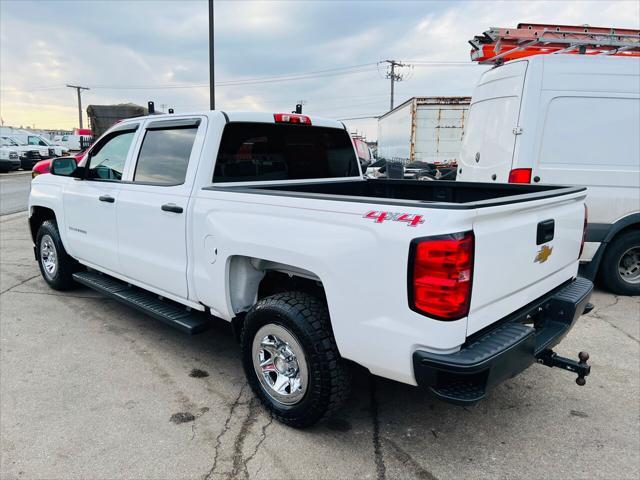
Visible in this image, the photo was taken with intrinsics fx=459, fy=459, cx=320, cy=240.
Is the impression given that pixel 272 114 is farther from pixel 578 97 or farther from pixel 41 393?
pixel 578 97

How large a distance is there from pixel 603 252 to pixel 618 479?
146 inches

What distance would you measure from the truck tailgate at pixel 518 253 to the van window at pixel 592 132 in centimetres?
246

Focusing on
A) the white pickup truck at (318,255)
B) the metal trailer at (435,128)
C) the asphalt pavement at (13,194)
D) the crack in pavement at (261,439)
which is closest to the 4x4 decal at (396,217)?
the white pickup truck at (318,255)

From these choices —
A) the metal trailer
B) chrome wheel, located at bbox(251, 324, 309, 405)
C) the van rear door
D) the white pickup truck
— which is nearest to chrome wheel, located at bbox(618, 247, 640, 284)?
the van rear door

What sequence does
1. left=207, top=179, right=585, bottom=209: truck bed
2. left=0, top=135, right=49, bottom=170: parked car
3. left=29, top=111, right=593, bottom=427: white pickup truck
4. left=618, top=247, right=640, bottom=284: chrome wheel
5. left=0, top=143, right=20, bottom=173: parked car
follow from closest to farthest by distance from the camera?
left=29, top=111, right=593, bottom=427: white pickup truck, left=207, top=179, right=585, bottom=209: truck bed, left=618, top=247, right=640, bottom=284: chrome wheel, left=0, top=143, right=20, bottom=173: parked car, left=0, top=135, right=49, bottom=170: parked car

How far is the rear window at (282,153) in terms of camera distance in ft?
11.5

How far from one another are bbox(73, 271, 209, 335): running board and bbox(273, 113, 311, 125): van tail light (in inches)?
66.4

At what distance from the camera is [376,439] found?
279 centimetres

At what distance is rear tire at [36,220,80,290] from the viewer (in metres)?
5.18

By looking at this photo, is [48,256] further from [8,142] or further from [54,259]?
[8,142]

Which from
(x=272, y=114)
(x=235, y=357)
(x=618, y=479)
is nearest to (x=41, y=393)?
(x=235, y=357)

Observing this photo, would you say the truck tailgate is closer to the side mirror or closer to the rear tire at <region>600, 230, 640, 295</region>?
the rear tire at <region>600, 230, 640, 295</region>

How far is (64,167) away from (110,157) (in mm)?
562

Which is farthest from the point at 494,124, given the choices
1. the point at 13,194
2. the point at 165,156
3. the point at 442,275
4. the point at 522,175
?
the point at 13,194
